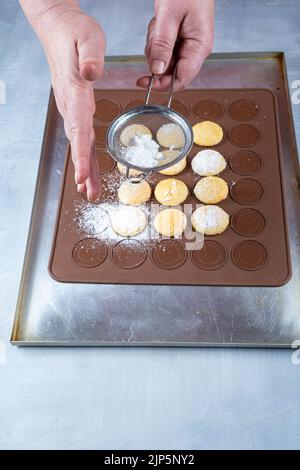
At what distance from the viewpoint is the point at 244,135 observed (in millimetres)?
1641

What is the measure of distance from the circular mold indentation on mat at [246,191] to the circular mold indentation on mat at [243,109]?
25 centimetres

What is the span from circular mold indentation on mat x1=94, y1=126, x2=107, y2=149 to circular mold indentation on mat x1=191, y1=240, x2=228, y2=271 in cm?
49

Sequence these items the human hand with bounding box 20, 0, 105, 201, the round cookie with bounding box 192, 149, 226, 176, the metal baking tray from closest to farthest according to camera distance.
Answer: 1. the human hand with bounding box 20, 0, 105, 201
2. the metal baking tray
3. the round cookie with bounding box 192, 149, 226, 176

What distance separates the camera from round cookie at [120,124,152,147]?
1.48 m

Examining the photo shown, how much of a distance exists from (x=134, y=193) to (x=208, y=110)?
0.40 m

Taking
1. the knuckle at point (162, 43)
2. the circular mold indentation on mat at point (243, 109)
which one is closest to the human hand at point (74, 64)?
the knuckle at point (162, 43)

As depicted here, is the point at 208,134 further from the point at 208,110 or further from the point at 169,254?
the point at 169,254

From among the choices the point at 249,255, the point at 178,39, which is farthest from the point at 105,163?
the point at 249,255

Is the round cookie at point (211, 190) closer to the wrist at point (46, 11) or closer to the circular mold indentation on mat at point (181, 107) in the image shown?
the circular mold indentation on mat at point (181, 107)

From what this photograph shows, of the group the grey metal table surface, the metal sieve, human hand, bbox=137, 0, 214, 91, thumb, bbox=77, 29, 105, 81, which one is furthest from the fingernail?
the grey metal table surface

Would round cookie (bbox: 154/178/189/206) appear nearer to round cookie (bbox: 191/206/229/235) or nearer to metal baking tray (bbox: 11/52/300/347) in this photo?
round cookie (bbox: 191/206/229/235)

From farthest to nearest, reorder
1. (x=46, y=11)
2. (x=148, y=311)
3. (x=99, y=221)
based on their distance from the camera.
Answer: (x=99, y=221), (x=148, y=311), (x=46, y=11)

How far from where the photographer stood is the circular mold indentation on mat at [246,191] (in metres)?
1.52
